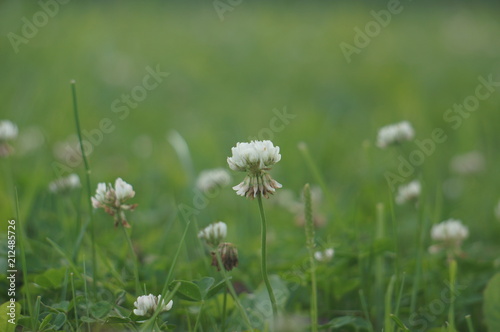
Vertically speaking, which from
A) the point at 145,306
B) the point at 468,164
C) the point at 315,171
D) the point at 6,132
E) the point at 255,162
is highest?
the point at 468,164

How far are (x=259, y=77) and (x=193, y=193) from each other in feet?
7.23

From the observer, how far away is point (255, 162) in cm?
97

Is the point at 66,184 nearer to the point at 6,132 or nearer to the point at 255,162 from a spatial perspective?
the point at 6,132

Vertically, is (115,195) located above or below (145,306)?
above

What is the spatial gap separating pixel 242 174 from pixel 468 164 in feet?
3.05

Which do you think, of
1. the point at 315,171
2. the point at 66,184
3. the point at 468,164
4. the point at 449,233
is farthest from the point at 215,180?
the point at 468,164

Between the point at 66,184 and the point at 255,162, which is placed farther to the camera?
the point at 66,184

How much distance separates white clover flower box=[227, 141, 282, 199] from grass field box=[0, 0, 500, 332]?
0.18 m

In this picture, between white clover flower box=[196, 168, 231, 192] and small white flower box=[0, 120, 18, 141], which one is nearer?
small white flower box=[0, 120, 18, 141]

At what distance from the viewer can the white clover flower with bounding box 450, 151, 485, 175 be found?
7.63ft

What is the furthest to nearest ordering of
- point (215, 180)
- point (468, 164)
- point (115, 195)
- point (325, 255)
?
point (468, 164) < point (215, 180) < point (325, 255) < point (115, 195)

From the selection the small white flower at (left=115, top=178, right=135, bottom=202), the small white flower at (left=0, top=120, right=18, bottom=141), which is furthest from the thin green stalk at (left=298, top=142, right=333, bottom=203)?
the small white flower at (left=0, top=120, right=18, bottom=141)

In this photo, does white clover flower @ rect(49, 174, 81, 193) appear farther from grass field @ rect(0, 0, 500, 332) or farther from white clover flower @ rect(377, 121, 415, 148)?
white clover flower @ rect(377, 121, 415, 148)

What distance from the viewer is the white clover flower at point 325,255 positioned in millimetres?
1314
